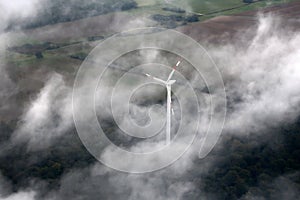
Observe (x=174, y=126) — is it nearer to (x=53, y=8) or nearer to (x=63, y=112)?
(x=63, y=112)

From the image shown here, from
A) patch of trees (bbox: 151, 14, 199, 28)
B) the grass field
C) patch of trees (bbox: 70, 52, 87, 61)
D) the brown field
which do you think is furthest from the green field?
patch of trees (bbox: 70, 52, 87, 61)

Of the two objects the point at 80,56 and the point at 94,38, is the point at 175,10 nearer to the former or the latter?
the point at 94,38

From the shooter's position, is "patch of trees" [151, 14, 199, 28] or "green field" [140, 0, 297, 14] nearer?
"patch of trees" [151, 14, 199, 28]

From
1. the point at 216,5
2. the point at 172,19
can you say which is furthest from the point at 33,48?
the point at 216,5

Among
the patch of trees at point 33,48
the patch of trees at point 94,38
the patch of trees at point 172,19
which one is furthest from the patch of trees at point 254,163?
the patch of trees at point 33,48

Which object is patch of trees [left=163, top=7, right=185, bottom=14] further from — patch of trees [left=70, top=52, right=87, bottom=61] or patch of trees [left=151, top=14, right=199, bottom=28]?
patch of trees [left=70, top=52, right=87, bottom=61]

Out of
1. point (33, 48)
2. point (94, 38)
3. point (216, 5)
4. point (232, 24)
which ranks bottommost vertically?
point (232, 24)

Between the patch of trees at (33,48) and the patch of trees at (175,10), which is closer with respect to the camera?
the patch of trees at (33,48)

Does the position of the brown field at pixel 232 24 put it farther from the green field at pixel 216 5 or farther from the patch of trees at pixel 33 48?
the patch of trees at pixel 33 48
